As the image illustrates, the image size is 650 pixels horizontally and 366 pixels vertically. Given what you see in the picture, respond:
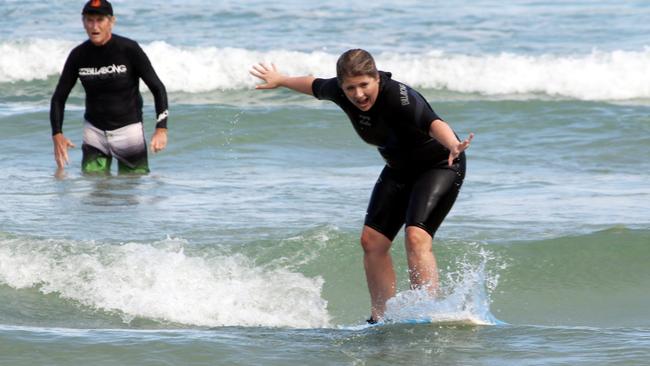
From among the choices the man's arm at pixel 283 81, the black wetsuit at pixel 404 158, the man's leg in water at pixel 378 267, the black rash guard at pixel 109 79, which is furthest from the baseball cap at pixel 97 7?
the man's leg in water at pixel 378 267

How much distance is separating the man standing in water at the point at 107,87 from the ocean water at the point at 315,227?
20.6 inches

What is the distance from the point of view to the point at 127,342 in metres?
6.09

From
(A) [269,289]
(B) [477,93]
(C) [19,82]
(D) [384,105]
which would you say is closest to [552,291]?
(A) [269,289]

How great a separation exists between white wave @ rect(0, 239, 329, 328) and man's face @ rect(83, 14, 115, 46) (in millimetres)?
2050

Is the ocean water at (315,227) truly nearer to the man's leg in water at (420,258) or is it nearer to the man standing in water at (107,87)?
the man's leg in water at (420,258)

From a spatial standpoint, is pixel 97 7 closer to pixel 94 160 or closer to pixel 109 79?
pixel 109 79

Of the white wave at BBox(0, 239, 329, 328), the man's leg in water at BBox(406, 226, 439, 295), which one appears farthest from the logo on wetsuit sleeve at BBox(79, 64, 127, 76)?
the man's leg in water at BBox(406, 226, 439, 295)

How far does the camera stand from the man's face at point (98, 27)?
982cm

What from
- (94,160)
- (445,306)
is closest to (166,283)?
(445,306)

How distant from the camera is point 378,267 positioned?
22.3 ft

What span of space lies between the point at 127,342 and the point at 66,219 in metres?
3.63

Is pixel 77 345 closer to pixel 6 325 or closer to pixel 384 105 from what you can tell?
pixel 6 325

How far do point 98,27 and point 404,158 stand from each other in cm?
417

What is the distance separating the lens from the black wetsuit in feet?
20.8
